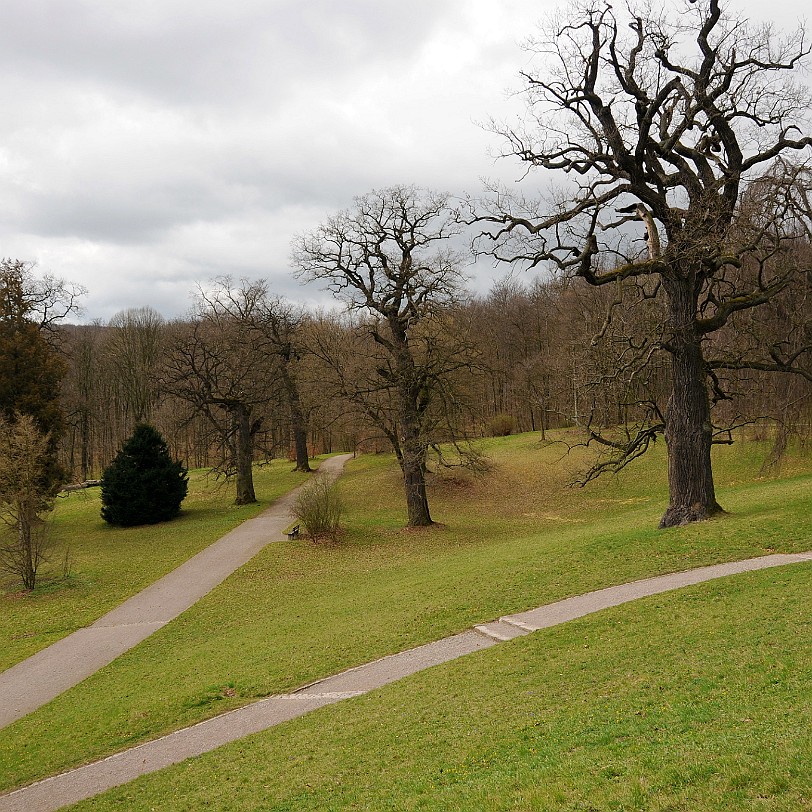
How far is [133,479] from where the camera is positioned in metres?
30.9

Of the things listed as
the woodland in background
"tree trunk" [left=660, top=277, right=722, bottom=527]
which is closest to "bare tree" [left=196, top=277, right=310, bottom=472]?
the woodland in background

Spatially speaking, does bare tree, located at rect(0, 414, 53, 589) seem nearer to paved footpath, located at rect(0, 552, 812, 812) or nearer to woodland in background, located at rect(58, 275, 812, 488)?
woodland in background, located at rect(58, 275, 812, 488)

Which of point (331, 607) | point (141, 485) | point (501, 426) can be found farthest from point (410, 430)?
point (501, 426)

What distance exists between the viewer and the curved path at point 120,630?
1279 cm

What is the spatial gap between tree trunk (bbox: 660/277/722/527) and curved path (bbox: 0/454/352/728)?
1250 centimetres

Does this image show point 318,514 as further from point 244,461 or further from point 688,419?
point 688,419

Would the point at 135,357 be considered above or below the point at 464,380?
above

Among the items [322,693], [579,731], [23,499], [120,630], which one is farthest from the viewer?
[23,499]

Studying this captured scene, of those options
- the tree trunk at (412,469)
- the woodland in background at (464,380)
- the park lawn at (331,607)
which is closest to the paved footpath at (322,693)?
the park lawn at (331,607)

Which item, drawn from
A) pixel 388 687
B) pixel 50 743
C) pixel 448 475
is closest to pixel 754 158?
pixel 388 687

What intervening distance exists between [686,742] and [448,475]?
31.6m

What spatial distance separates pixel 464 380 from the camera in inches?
1182

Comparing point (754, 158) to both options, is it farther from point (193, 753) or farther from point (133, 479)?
point (133, 479)

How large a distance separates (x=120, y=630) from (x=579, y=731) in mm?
12800
